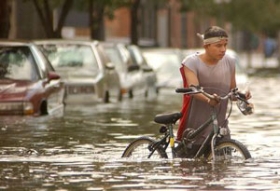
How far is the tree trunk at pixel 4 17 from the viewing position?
30188mm

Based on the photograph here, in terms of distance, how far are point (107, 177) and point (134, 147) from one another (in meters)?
0.84

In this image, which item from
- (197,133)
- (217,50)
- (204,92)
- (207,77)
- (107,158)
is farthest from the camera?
(107,158)

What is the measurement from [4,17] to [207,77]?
1696 cm

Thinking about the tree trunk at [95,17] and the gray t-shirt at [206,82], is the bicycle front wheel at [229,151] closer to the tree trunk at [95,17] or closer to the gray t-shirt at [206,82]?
the gray t-shirt at [206,82]

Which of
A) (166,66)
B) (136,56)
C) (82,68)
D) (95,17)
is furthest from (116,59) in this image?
(95,17)

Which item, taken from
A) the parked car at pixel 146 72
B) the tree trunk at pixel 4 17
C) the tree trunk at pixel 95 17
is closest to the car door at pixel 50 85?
the tree trunk at pixel 4 17

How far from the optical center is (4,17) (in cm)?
3025

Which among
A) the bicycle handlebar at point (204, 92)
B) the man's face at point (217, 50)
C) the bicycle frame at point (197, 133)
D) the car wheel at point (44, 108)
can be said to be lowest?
Result: the bicycle frame at point (197, 133)

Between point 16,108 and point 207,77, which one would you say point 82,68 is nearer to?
point 16,108

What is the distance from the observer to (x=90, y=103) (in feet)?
92.7

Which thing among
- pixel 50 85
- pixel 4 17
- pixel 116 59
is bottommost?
pixel 50 85

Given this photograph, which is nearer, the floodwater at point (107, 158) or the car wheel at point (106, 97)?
the floodwater at point (107, 158)

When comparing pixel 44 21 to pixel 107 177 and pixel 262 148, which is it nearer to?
pixel 262 148

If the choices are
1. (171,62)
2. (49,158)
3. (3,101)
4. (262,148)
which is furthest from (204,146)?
(171,62)
